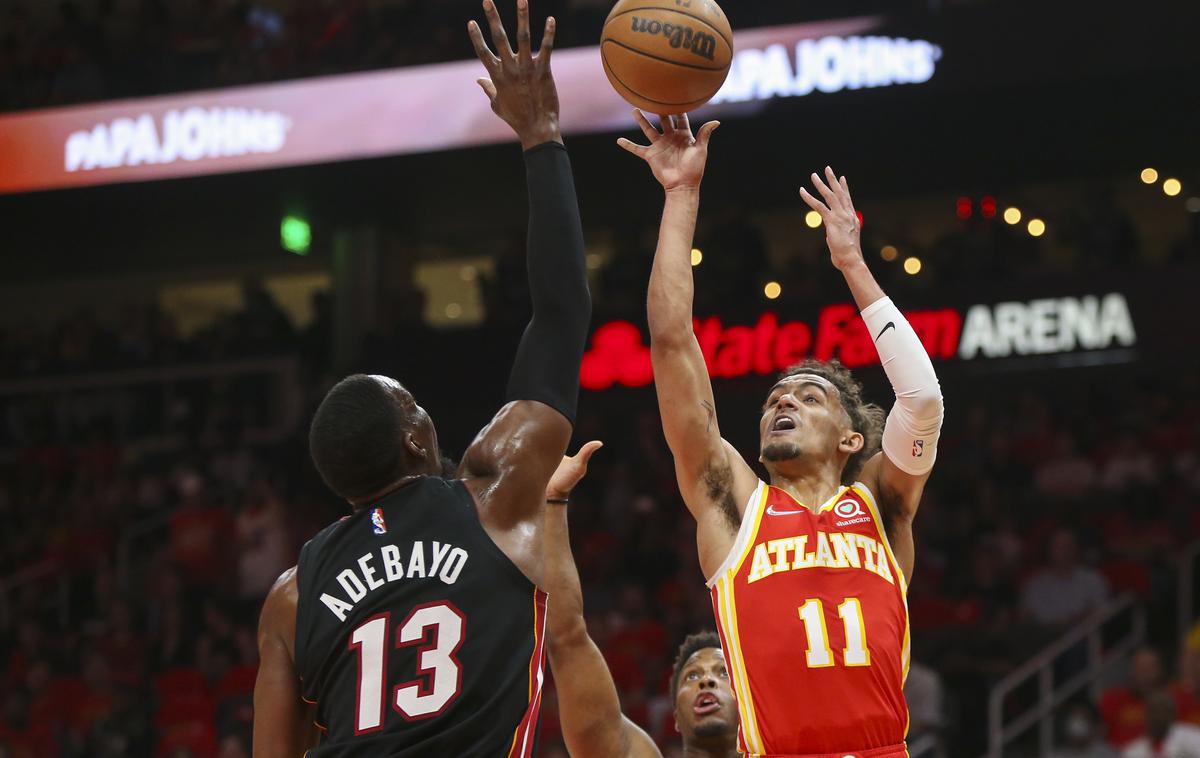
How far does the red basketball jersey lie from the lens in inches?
163

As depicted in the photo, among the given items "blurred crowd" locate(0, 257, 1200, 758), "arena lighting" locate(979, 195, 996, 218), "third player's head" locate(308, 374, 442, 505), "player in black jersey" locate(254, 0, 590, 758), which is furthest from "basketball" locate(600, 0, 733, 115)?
"arena lighting" locate(979, 195, 996, 218)

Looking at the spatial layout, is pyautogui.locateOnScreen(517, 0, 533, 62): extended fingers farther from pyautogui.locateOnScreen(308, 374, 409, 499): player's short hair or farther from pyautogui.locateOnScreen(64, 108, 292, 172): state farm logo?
pyautogui.locateOnScreen(64, 108, 292, 172): state farm logo

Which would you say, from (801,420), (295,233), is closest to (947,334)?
(801,420)

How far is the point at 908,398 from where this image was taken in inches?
173

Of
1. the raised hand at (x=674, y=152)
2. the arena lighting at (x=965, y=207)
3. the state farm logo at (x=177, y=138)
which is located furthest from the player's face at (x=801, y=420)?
the arena lighting at (x=965, y=207)

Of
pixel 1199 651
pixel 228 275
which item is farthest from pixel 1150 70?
pixel 228 275

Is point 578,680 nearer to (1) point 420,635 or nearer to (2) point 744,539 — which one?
(2) point 744,539

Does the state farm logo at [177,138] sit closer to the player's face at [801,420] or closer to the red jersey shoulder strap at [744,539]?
the player's face at [801,420]

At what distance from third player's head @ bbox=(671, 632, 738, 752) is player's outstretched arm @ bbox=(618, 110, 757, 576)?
2.30ft

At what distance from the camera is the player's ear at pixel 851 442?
468 cm

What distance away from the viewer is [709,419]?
4.55 m

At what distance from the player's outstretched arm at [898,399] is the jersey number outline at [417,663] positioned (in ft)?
5.91

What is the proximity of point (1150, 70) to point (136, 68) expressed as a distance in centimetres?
959

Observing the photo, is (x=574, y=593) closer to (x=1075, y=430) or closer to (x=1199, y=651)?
(x=1199, y=651)
